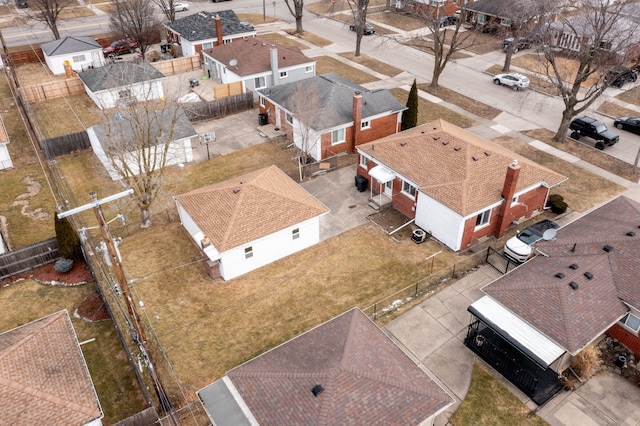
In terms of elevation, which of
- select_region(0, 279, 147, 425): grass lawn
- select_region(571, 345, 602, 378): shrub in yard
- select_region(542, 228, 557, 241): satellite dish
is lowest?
select_region(0, 279, 147, 425): grass lawn

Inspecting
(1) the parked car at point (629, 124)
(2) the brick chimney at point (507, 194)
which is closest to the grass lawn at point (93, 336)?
(2) the brick chimney at point (507, 194)

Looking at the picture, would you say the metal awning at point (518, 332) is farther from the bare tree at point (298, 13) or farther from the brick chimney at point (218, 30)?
the bare tree at point (298, 13)

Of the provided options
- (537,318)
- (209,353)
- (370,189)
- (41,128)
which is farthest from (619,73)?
(41,128)

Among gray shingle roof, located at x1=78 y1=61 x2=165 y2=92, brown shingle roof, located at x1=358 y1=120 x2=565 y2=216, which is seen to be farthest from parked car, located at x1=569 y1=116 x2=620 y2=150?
gray shingle roof, located at x1=78 y1=61 x2=165 y2=92

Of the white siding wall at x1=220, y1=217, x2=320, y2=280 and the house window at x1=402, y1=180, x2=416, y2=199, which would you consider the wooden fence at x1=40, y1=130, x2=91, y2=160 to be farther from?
the house window at x1=402, y1=180, x2=416, y2=199

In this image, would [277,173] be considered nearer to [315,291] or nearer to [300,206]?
[300,206]

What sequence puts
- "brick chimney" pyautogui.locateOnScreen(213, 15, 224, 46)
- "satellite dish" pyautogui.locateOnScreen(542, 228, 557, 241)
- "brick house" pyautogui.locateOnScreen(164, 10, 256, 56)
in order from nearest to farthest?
"satellite dish" pyautogui.locateOnScreen(542, 228, 557, 241)
"brick chimney" pyautogui.locateOnScreen(213, 15, 224, 46)
"brick house" pyautogui.locateOnScreen(164, 10, 256, 56)

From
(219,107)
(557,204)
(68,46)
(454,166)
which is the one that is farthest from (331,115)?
(68,46)

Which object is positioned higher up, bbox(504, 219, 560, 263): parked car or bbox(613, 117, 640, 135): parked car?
bbox(613, 117, 640, 135): parked car

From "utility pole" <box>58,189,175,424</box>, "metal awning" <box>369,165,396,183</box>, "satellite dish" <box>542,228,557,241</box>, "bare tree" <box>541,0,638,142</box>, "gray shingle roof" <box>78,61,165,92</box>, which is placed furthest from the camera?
"gray shingle roof" <box>78,61,165,92</box>
